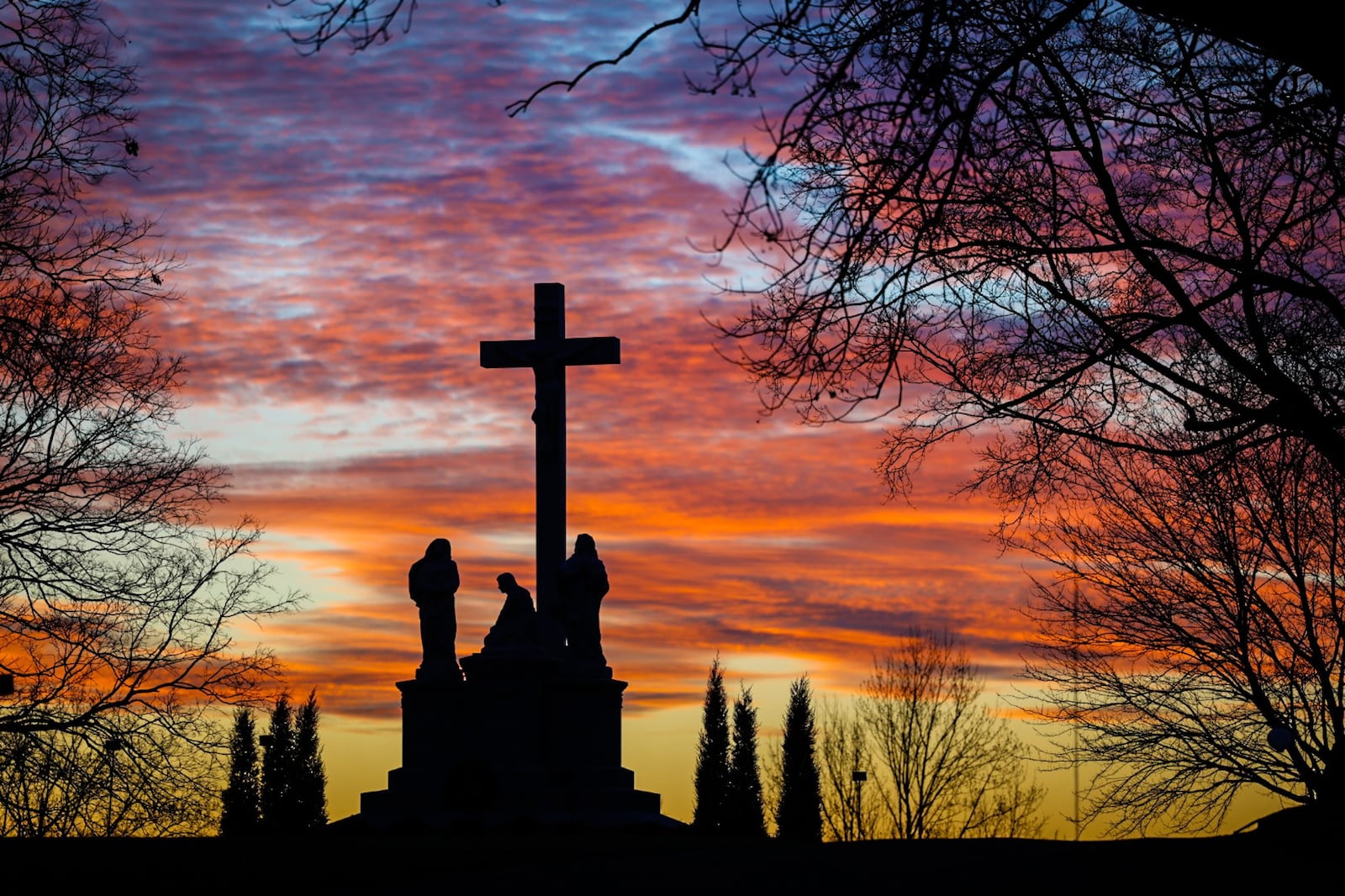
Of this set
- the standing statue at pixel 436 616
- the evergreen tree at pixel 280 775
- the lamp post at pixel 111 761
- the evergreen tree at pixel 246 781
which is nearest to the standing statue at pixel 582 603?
the standing statue at pixel 436 616

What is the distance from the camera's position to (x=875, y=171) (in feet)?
33.3

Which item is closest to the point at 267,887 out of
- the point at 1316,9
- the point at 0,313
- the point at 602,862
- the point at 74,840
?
the point at 602,862

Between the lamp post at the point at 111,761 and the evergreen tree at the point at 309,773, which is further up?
the evergreen tree at the point at 309,773

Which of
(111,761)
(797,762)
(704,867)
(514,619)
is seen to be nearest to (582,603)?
(514,619)

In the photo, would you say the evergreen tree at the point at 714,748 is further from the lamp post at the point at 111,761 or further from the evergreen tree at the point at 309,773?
the lamp post at the point at 111,761

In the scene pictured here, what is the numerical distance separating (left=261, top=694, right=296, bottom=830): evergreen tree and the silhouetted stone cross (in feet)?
87.4

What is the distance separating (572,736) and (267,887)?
11.5 meters

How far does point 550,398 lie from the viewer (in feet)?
79.3

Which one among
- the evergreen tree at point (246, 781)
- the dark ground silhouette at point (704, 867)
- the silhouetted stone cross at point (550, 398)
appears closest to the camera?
the dark ground silhouette at point (704, 867)

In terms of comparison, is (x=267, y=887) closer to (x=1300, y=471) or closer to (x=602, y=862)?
(x=602, y=862)

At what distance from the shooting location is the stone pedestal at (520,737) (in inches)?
867

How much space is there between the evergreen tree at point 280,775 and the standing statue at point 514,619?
26.9 m

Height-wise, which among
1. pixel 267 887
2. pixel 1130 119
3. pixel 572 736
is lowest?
pixel 267 887

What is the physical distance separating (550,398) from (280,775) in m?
31.8
